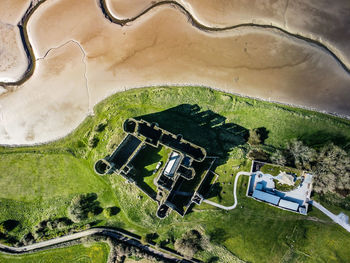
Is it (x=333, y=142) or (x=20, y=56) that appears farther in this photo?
(x=20, y=56)

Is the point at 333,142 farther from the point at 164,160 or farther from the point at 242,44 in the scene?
the point at 164,160

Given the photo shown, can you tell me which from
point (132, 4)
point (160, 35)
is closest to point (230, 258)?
point (160, 35)

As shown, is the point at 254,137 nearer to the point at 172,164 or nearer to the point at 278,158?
the point at 278,158

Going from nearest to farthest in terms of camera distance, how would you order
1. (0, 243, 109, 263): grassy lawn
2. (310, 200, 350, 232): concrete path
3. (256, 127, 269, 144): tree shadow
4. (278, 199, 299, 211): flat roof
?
(278, 199, 299, 211): flat roof < (310, 200, 350, 232): concrete path < (256, 127, 269, 144): tree shadow < (0, 243, 109, 263): grassy lawn

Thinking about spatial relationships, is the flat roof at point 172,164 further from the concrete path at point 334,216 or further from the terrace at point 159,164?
the concrete path at point 334,216

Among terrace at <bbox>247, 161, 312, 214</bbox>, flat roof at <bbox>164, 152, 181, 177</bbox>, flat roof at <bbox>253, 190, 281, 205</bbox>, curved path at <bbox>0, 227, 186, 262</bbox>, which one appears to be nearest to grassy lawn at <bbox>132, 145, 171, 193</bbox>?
flat roof at <bbox>164, 152, 181, 177</bbox>

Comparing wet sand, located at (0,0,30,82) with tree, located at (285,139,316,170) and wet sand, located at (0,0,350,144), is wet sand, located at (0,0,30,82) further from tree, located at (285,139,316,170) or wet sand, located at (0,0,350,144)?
tree, located at (285,139,316,170)

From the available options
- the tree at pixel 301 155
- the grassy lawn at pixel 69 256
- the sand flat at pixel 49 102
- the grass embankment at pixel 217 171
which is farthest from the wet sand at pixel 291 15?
the grassy lawn at pixel 69 256
